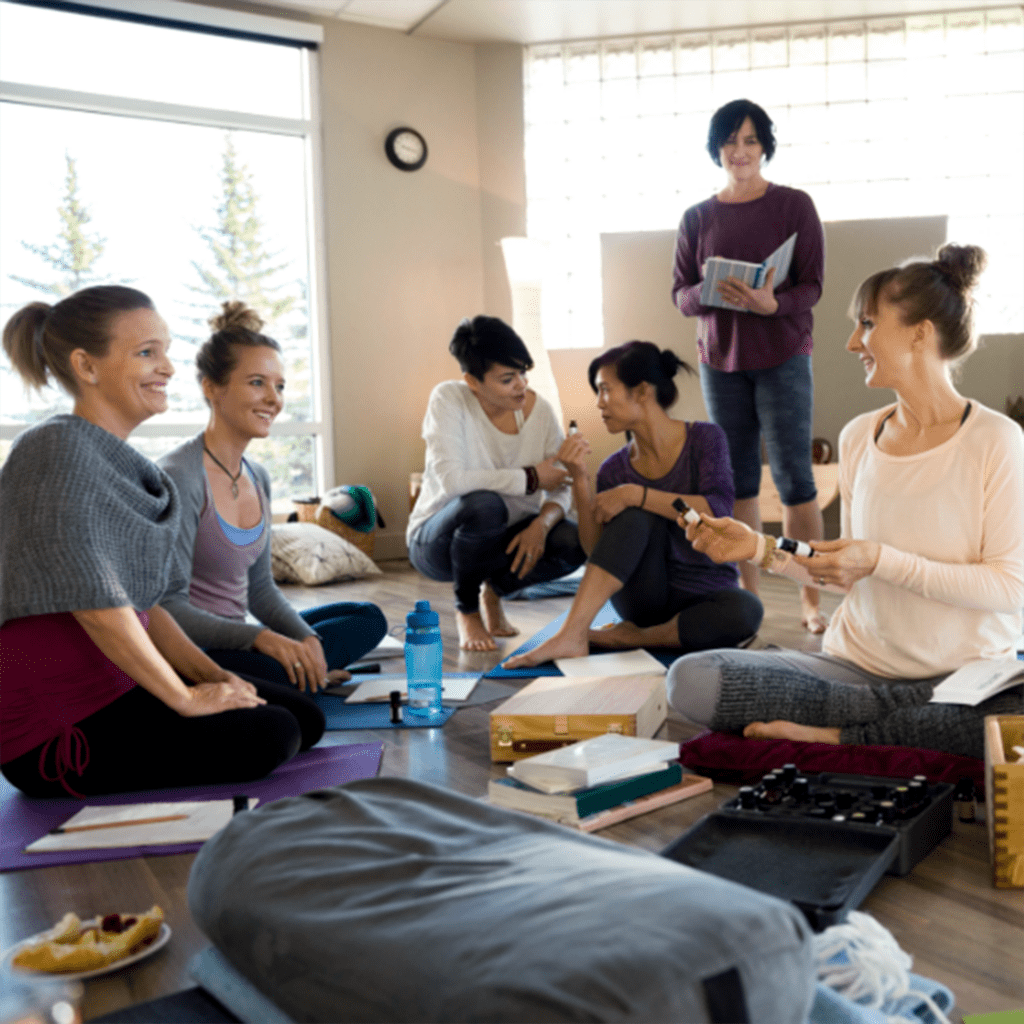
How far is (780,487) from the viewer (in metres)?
3.39

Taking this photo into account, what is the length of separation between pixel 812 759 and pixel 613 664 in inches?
36.8

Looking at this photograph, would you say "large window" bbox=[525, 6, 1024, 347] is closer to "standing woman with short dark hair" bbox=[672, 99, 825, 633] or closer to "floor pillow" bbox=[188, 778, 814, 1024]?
"standing woman with short dark hair" bbox=[672, 99, 825, 633]

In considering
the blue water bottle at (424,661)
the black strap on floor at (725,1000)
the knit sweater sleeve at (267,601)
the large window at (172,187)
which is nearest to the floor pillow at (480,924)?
the black strap on floor at (725,1000)

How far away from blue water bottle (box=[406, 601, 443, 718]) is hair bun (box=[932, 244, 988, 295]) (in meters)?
1.30

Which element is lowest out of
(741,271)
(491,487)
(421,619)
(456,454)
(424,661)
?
(424,661)

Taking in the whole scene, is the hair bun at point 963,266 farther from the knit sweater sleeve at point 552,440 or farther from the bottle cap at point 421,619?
the knit sweater sleeve at point 552,440

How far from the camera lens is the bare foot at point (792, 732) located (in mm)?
1947

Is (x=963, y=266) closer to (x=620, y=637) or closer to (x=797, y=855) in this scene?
(x=797, y=855)

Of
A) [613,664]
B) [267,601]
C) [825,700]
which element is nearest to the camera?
[825,700]

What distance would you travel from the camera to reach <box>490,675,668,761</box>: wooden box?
2.03 m

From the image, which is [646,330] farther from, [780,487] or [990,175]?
[780,487]

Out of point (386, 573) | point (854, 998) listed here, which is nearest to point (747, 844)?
point (854, 998)

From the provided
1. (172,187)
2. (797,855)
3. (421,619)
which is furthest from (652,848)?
(172,187)

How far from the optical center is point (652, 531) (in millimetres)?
2928
